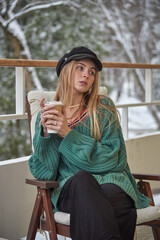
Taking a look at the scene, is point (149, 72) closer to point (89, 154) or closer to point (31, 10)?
point (89, 154)

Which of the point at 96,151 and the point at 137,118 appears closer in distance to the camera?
the point at 96,151

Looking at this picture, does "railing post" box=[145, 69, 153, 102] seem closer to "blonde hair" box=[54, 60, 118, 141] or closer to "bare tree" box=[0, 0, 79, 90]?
"blonde hair" box=[54, 60, 118, 141]

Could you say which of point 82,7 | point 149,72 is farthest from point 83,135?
point 82,7

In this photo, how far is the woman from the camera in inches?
77.7

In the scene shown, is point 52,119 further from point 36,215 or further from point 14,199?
point 14,199

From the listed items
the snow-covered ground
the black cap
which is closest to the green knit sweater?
the black cap

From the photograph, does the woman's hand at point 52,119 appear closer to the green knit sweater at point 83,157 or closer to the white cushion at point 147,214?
the green knit sweater at point 83,157

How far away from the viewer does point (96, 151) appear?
233cm

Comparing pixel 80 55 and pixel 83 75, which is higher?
pixel 80 55

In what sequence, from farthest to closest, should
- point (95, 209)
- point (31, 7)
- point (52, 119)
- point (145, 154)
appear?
1. point (31, 7)
2. point (145, 154)
3. point (52, 119)
4. point (95, 209)

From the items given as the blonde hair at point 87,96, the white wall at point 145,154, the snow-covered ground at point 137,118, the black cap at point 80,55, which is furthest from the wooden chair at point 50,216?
the snow-covered ground at point 137,118

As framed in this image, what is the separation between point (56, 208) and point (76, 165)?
25 centimetres

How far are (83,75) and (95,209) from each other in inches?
32.4

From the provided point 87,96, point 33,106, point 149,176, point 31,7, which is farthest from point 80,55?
point 31,7
